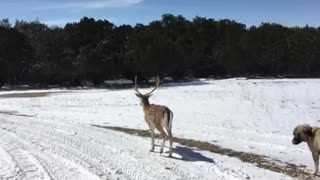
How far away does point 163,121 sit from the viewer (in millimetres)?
13305

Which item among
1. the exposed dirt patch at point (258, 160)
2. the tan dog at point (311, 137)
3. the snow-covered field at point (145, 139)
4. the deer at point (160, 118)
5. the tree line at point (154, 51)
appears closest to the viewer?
the snow-covered field at point (145, 139)

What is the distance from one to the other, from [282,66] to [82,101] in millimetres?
31455

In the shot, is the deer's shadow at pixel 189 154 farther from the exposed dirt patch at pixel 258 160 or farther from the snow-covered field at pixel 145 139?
the exposed dirt patch at pixel 258 160

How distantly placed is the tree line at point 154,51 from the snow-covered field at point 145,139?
17855 mm

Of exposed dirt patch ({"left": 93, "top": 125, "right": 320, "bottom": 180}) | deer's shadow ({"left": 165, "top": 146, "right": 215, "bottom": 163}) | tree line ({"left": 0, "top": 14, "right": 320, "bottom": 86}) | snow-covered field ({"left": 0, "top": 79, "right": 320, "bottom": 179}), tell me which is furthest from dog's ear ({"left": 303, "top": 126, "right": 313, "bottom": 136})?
tree line ({"left": 0, "top": 14, "right": 320, "bottom": 86})

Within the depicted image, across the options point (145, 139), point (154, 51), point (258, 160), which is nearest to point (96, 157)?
point (145, 139)

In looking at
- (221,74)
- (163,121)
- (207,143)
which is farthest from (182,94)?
(221,74)

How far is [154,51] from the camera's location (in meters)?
49.2

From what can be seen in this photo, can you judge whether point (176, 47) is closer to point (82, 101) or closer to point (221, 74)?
point (221, 74)

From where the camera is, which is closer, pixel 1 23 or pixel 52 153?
pixel 52 153

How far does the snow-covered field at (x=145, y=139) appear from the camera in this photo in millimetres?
10834

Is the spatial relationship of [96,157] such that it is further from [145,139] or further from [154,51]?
[154,51]

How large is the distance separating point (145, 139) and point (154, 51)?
33.7 meters

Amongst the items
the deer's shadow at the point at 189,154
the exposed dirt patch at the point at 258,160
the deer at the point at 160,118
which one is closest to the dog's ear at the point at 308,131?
the exposed dirt patch at the point at 258,160
